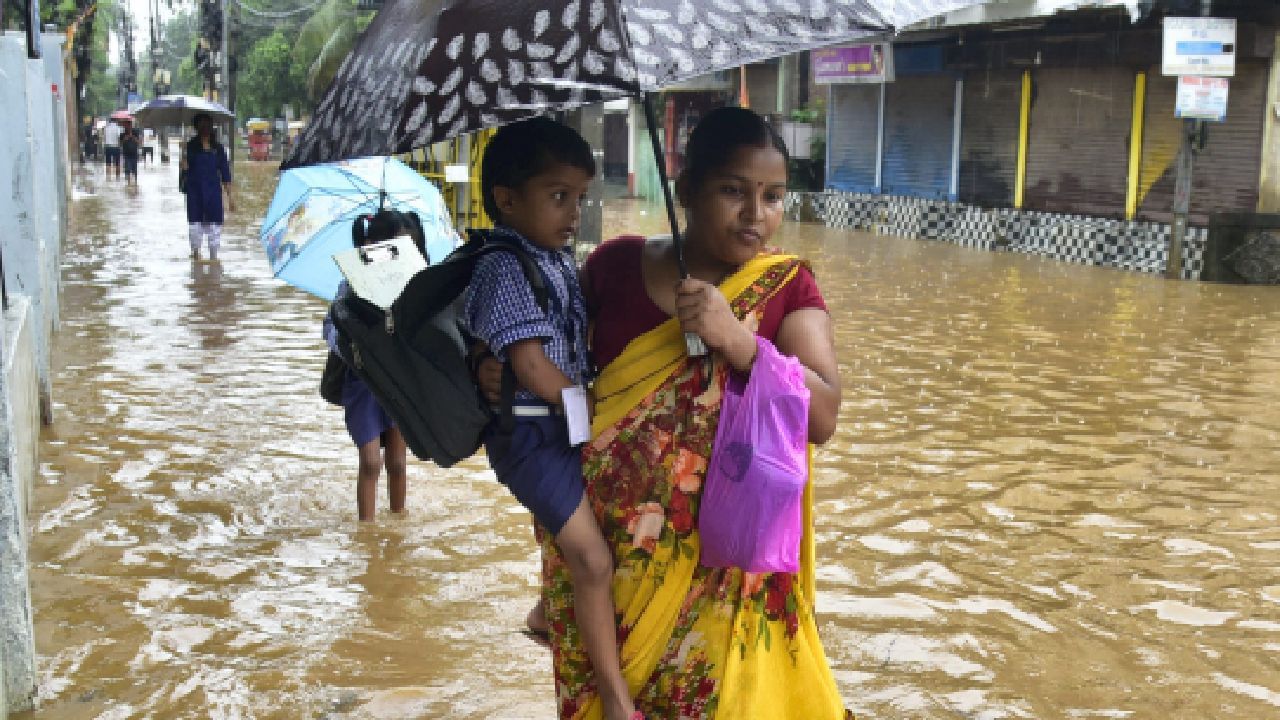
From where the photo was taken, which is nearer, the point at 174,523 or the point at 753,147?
the point at 753,147

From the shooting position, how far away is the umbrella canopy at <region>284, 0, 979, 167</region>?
232 centimetres

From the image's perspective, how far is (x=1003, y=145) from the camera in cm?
1894

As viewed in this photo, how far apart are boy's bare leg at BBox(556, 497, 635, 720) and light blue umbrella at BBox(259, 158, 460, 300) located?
9.82 ft

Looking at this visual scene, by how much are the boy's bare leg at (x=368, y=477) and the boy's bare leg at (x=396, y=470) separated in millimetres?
65

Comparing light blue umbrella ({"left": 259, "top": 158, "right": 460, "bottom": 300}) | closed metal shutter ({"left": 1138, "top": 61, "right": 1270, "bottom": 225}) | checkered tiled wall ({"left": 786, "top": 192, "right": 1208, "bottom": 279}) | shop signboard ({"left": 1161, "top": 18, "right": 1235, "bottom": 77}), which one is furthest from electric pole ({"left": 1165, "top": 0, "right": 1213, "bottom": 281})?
light blue umbrella ({"left": 259, "top": 158, "right": 460, "bottom": 300})

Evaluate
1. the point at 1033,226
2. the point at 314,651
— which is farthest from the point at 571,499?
the point at 1033,226

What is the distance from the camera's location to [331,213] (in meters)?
5.43

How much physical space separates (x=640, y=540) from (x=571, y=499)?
15 centimetres

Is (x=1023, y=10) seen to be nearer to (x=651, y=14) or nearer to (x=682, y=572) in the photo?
(x=651, y=14)

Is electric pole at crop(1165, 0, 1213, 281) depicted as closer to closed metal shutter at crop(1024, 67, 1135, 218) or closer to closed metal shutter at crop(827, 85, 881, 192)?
closed metal shutter at crop(1024, 67, 1135, 218)

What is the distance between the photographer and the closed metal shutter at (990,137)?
61.5 ft

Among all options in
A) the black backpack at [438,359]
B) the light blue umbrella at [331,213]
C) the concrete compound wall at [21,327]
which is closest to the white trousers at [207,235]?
the concrete compound wall at [21,327]

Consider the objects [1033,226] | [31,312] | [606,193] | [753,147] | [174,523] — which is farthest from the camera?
[606,193]

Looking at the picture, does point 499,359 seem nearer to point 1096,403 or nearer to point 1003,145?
point 1096,403
